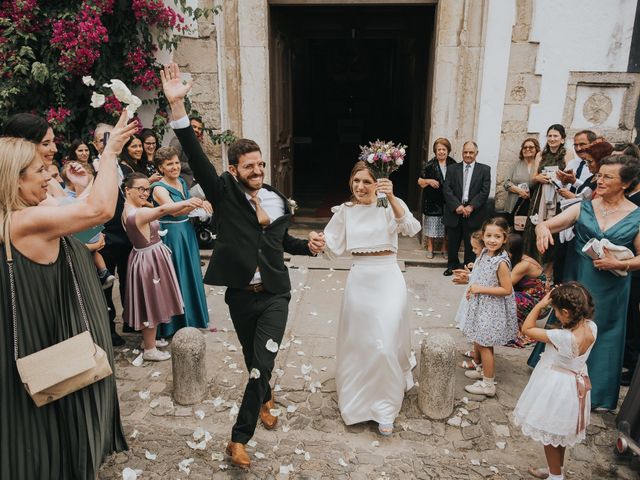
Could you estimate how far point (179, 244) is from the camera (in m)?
5.31

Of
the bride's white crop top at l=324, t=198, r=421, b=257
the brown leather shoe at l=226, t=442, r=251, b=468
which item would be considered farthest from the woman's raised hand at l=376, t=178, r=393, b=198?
the brown leather shoe at l=226, t=442, r=251, b=468

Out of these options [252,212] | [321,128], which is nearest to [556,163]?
[252,212]

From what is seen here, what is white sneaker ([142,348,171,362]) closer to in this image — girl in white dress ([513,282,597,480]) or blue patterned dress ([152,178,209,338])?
blue patterned dress ([152,178,209,338])

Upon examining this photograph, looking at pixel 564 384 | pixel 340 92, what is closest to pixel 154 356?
pixel 564 384

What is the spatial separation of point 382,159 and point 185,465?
2673mm

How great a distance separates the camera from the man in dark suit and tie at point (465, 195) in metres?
7.30

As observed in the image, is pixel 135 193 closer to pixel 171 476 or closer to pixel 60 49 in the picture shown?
pixel 171 476

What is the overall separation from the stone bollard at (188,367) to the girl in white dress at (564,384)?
8.58ft

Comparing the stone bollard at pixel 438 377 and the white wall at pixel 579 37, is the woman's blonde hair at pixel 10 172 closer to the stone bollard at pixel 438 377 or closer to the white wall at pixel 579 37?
the stone bollard at pixel 438 377

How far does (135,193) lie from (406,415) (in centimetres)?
319

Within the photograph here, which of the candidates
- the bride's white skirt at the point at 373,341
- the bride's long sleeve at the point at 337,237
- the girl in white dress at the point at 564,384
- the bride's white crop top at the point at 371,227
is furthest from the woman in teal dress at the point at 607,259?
the bride's long sleeve at the point at 337,237

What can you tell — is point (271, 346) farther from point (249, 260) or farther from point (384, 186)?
point (384, 186)

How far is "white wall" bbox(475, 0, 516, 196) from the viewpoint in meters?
7.45

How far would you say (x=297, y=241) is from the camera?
3967 millimetres
